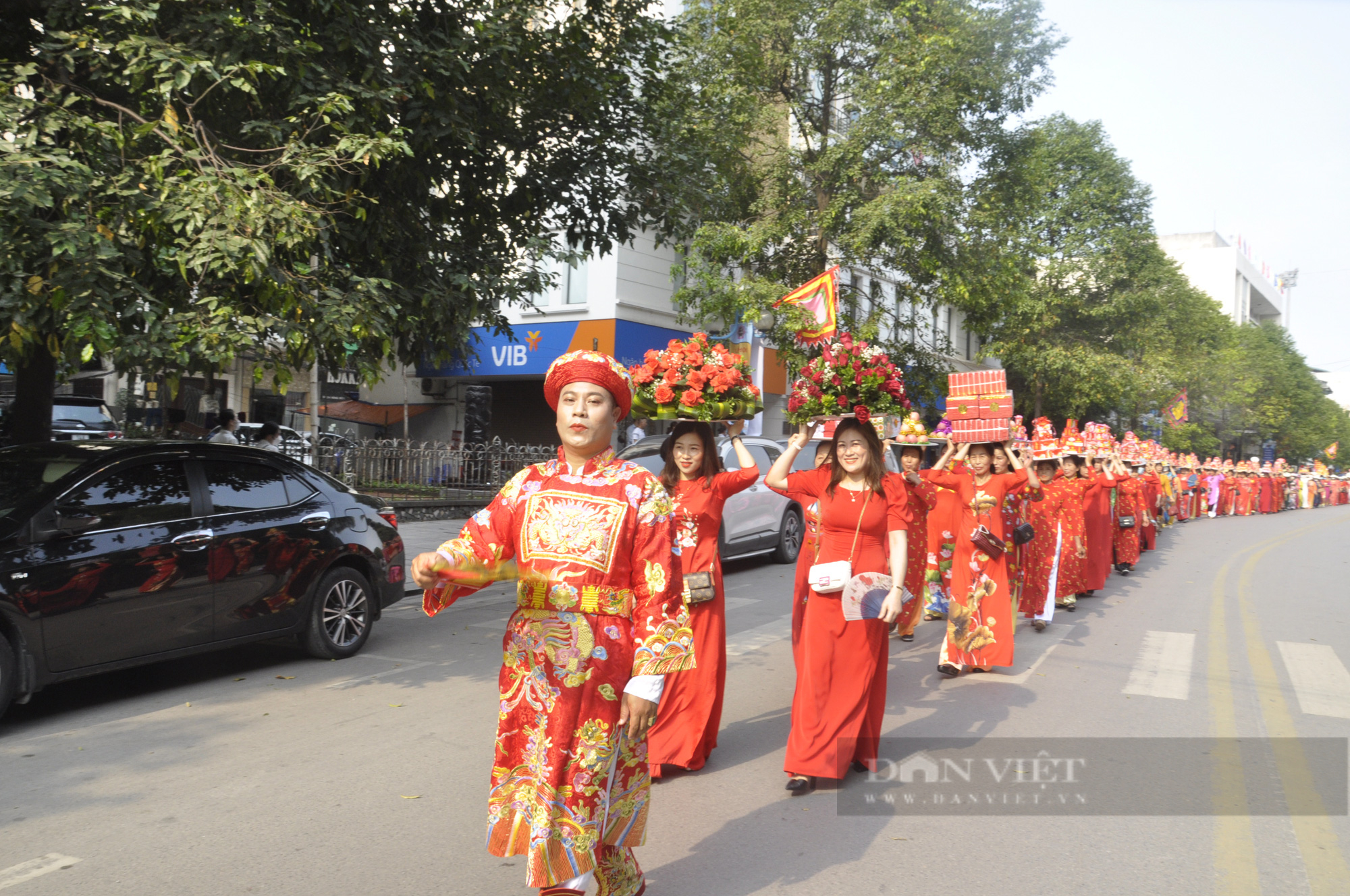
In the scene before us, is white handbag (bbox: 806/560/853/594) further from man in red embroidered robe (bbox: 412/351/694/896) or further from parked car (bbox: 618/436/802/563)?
parked car (bbox: 618/436/802/563)

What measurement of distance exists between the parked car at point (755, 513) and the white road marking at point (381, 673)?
5.07 meters

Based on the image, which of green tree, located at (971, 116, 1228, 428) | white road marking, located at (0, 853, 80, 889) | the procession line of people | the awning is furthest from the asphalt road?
green tree, located at (971, 116, 1228, 428)

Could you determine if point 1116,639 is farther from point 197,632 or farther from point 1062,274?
point 1062,274

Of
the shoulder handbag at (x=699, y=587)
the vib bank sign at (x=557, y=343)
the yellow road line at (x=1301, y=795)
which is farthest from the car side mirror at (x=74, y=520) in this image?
the vib bank sign at (x=557, y=343)

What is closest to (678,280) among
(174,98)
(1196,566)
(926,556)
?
(1196,566)

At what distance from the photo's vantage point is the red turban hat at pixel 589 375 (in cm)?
311

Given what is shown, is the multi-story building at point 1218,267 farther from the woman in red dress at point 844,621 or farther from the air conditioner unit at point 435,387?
the woman in red dress at point 844,621

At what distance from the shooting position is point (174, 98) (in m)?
6.57

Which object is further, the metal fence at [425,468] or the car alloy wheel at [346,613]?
the metal fence at [425,468]

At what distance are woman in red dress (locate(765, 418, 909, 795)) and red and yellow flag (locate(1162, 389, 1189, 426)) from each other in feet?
121

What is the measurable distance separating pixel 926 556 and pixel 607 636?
7630mm

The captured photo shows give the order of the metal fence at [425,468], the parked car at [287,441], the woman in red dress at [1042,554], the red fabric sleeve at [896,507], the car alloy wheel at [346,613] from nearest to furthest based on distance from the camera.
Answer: the red fabric sleeve at [896,507] → the car alloy wheel at [346,613] → the woman in red dress at [1042,554] → the parked car at [287,441] → the metal fence at [425,468]

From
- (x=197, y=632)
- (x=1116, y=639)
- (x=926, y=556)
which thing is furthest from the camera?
(x=926, y=556)

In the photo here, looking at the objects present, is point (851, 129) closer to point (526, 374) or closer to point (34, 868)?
point (526, 374)
